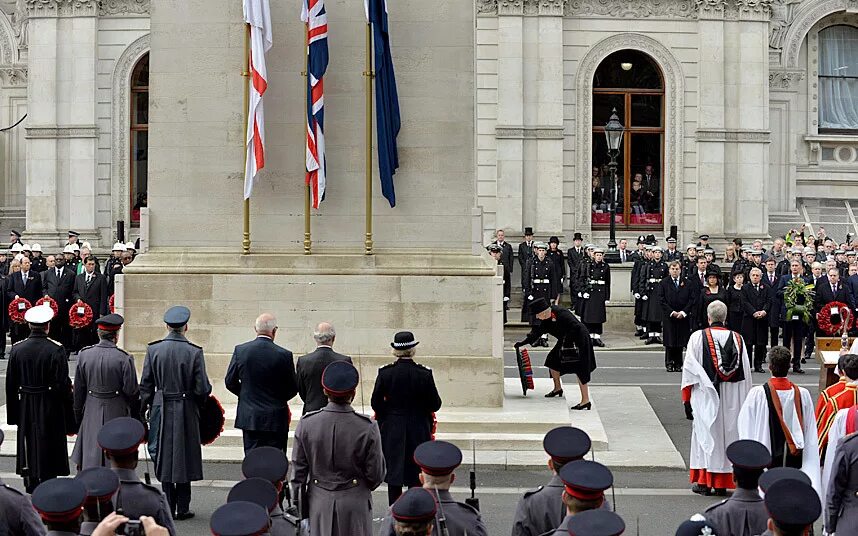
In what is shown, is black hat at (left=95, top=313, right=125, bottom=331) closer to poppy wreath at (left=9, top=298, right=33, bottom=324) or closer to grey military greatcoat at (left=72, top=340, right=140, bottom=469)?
grey military greatcoat at (left=72, top=340, right=140, bottom=469)

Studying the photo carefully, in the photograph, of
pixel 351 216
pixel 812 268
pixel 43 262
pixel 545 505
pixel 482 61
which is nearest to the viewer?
pixel 545 505

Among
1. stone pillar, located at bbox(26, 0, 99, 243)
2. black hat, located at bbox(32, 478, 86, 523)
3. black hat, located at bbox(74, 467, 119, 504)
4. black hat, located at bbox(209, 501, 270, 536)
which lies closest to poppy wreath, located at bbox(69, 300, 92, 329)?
stone pillar, located at bbox(26, 0, 99, 243)

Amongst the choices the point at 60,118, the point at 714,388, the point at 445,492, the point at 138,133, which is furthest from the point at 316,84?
the point at 138,133

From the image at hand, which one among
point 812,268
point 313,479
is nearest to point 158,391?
point 313,479

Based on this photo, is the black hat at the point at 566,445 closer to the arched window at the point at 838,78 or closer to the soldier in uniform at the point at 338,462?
the soldier in uniform at the point at 338,462

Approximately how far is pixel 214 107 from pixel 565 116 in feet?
58.7

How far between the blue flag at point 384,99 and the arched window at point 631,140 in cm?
1849

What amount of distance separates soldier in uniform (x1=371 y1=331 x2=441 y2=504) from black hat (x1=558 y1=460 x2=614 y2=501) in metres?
4.85

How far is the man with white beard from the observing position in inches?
541

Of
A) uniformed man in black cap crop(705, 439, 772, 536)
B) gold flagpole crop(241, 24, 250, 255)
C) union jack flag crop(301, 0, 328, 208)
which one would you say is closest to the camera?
uniformed man in black cap crop(705, 439, 772, 536)

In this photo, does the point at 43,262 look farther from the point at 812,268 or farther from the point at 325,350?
the point at 325,350

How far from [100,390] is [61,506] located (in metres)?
6.04

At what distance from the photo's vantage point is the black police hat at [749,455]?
7.93 meters

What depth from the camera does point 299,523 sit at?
350 inches
